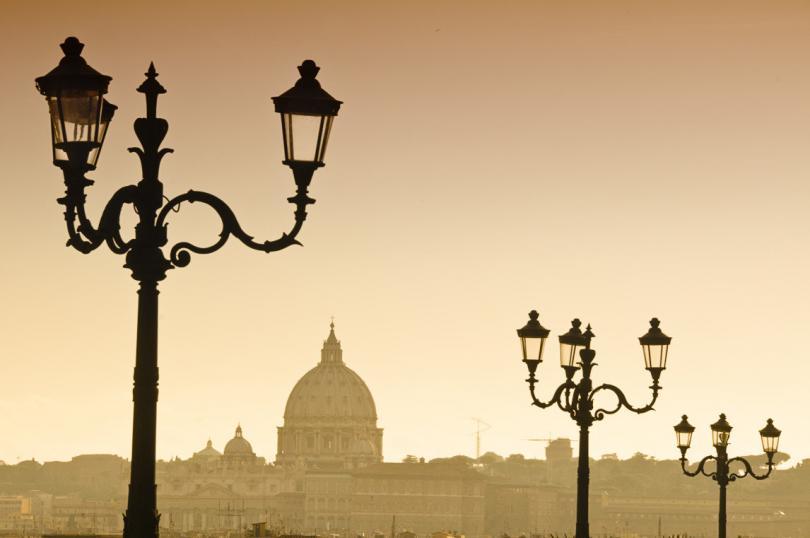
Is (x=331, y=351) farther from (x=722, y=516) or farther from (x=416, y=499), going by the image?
(x=722, y=516)

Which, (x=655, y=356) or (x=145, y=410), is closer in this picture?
(x=145, y=410)

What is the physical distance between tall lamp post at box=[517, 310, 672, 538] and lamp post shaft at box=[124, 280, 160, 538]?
6.16 metres

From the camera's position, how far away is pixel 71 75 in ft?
31.9

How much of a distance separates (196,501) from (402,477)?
1850 cm

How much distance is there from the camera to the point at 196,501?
591ft

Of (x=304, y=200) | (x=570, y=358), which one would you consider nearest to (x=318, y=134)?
(x=304, y=200)

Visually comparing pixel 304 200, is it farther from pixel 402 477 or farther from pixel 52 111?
pixel 402 477

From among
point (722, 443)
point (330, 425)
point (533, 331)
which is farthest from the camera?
point (330, 425)

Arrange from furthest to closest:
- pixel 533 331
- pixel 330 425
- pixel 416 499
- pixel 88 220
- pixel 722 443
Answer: pixel 330 425 → pixel 416 499 → pixel 722 443 → pixel 533 331 → pixel 88 220

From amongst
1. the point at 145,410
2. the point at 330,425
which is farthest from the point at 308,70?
the point at 330,425

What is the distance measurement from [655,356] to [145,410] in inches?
304

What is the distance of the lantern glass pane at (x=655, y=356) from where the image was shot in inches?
671

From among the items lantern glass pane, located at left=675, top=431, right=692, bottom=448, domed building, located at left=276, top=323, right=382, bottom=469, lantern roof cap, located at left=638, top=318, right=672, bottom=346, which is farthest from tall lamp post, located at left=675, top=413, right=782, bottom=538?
domed building, located at left=276, top=323, right=382, bottom=469

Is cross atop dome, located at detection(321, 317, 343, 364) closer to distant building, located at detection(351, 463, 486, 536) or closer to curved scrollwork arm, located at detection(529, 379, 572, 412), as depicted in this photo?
distant building, located at detection(351, 463, 486, 536)
